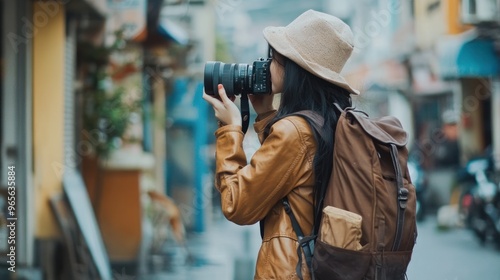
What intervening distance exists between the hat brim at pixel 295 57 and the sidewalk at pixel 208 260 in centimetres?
355

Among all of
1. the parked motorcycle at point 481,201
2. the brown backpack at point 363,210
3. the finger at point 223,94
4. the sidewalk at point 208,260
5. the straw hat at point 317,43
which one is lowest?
the sidewalk at point 208,260

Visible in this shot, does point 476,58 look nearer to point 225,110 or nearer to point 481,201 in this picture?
point 481,201

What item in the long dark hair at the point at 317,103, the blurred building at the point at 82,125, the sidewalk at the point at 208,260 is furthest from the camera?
the sidewalk at the point at 208,260

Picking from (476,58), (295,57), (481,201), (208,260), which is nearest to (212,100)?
(295,57)

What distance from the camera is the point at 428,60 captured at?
17750 millimetres

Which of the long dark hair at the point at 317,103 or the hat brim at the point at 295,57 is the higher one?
the hat brim at the point at 295,57

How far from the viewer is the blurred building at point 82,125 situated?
233 inches

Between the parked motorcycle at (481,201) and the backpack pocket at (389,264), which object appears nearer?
the backpack pocket at (389,264)

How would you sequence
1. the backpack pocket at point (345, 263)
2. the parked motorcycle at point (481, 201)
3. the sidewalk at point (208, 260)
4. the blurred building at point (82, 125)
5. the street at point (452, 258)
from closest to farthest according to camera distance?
the backpack pocket at point (345, 263), the blurred building at point (82, 125), the sidewalk at point (208, 260), the street at point (452, 258), the parked motorcycle at point (481, 201)

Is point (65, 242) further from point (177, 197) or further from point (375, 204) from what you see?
point (177, 197)

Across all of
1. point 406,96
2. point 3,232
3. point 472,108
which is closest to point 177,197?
point 472,108

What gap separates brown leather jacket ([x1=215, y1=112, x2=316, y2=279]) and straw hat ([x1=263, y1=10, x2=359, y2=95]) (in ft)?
0.58

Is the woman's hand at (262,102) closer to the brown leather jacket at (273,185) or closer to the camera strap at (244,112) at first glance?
the camera strap at (244,112)

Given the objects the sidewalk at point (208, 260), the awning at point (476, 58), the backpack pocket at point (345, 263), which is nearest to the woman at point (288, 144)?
the backpack pocket at point (345, 263)
